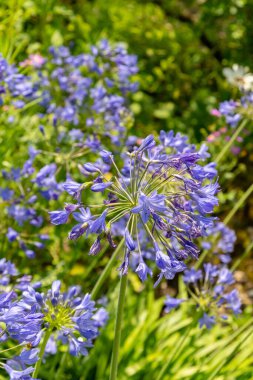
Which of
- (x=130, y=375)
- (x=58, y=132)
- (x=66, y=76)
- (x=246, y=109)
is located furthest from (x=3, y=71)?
(x=130, y=375)

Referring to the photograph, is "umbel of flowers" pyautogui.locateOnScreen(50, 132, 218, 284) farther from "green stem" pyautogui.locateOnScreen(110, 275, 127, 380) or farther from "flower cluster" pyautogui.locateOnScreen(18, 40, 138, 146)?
"flower cluster" pyautogui.locateOnScreen(18, 40, 138, 146)

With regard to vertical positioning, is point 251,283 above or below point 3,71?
below

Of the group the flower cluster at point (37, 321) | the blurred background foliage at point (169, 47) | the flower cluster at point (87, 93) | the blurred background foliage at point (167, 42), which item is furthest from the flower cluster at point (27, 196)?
the blurred background foliage at point (167, 42)

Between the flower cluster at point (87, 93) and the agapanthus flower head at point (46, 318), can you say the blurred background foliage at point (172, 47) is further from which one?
the agapanthus flower head at point (46, 318)

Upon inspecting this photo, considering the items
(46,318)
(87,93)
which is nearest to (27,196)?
(87,93)

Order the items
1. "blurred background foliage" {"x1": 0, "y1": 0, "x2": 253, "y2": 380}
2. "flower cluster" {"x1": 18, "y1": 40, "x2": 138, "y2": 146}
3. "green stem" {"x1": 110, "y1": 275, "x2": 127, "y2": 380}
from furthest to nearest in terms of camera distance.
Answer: "blurred background foliage" {"x1": 0, "y1": 0, "x2": 253, "y2": 380} < "flower cluster" {"x1": 18, "y1": 40, "x2": 138, "y2": 146} < "green stem" {"x1": 110, "y1": 275, "x2": 127, "y2": 380}

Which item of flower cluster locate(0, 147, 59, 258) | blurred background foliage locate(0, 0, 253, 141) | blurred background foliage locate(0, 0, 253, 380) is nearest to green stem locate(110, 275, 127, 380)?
flower cluster locate(0, 147, 59, 258)

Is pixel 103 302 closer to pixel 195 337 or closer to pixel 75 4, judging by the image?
pixel 195 337

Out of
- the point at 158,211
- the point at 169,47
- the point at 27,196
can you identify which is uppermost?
the point at 158,211

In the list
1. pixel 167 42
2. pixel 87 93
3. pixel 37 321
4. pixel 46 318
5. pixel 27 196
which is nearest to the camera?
pixel 37 321

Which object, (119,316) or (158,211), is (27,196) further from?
(158,211)

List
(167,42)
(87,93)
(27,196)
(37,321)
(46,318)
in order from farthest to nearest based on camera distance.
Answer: (167,42), (87,93), (27,196), (46,318), (37,321)
